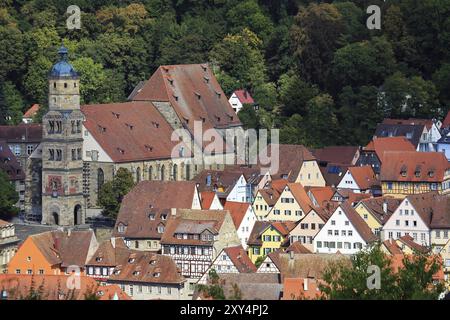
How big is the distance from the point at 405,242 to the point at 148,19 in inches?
1685

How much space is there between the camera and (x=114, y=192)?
90875 millimetres

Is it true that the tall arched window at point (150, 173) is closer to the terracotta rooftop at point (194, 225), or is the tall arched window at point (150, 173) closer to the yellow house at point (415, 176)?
the yellow house at point (415, 176)

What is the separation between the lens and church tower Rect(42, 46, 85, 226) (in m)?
92.7

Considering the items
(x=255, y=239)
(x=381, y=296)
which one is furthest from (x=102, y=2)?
(x=381, y=296)

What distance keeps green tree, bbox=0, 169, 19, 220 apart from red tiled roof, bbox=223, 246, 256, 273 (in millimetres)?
17777

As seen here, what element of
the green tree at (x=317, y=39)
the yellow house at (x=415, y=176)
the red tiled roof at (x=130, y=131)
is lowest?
the yellow house at (x=415, y=176)

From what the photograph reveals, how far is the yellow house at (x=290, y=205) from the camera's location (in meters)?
87.0

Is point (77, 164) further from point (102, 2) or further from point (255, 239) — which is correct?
point (102, 2)

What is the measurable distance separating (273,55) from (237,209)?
101ft

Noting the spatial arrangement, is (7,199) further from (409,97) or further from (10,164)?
(409,97)

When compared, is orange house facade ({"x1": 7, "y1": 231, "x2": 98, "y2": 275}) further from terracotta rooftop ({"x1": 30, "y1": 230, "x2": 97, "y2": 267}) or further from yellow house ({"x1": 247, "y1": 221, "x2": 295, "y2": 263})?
yellow house ({"x1": 247, "y1": 221, "x2": 295, "y2": 263})

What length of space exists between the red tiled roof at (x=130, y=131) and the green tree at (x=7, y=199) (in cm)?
522

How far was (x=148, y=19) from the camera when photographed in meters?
118

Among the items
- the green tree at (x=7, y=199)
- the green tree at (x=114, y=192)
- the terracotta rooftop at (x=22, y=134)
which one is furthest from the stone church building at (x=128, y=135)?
the terracotta rooftop at (x=22, y=134)
